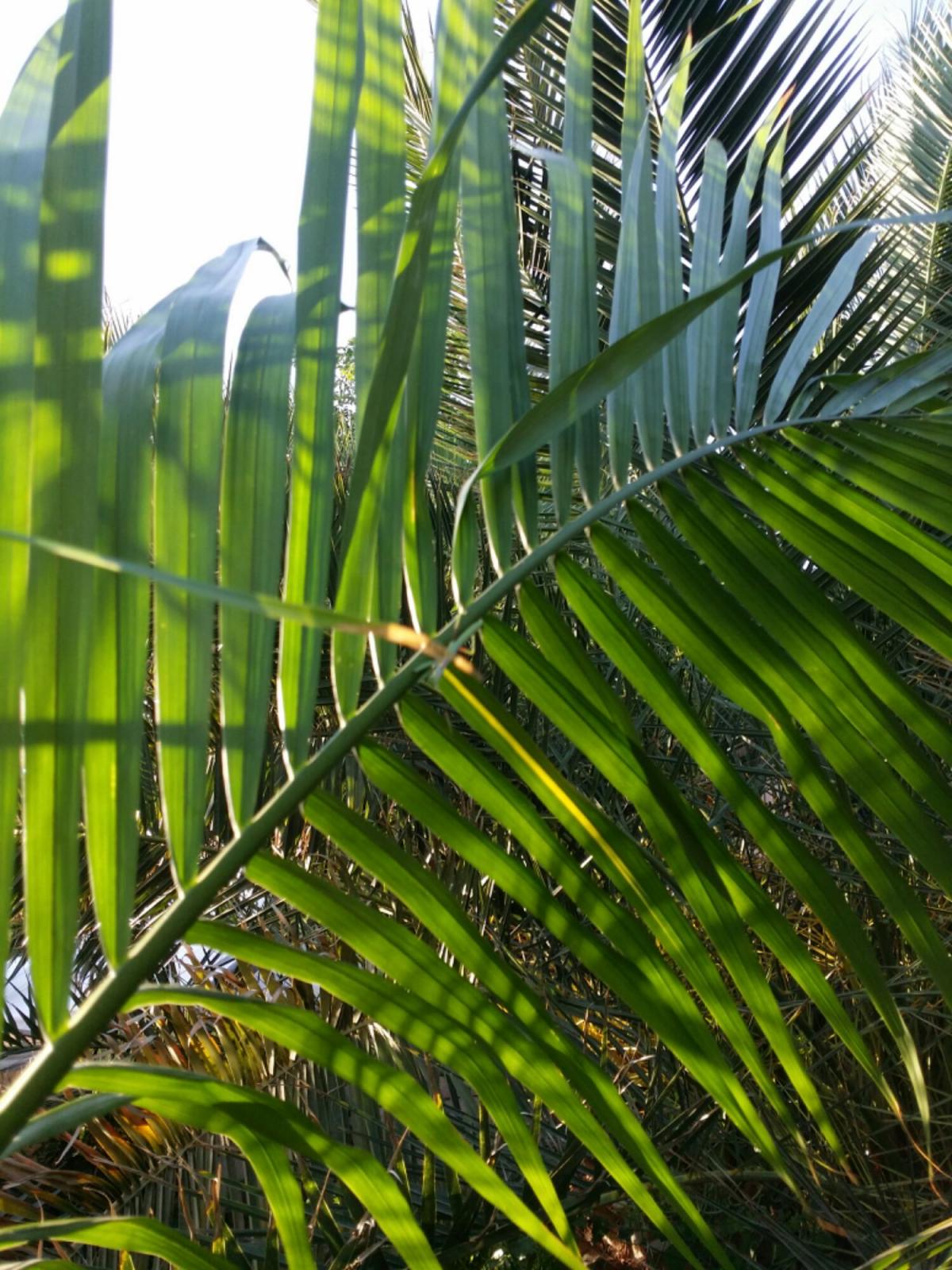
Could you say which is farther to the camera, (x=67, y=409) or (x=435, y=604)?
(x=435, y=604)

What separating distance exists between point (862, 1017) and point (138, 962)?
4.91ft

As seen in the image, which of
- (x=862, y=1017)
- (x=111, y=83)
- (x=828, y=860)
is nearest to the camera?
(x=111, y=83)

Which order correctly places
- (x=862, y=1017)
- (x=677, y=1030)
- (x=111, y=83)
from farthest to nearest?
(x=862, y=1017), (x=677, y=1030), (x=111, y=83)

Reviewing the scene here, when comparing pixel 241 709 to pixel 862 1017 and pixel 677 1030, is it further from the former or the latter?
pixel 862 1017

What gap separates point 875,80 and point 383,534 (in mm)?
2276

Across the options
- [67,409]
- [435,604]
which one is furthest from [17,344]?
[435,604]

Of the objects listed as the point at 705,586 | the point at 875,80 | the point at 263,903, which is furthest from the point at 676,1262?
the point at 875,80

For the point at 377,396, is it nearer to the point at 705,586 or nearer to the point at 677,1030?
the point at 705,586

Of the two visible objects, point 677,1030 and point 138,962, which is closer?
point 138,962

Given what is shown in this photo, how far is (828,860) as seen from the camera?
1.81m

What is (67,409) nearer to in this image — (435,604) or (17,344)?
(17,344)

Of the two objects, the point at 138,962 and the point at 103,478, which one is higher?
the point at 103,478

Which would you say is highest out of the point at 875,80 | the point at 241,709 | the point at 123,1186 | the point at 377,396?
the point at 875,80

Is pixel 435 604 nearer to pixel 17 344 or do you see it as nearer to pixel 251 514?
pixel 251 514
